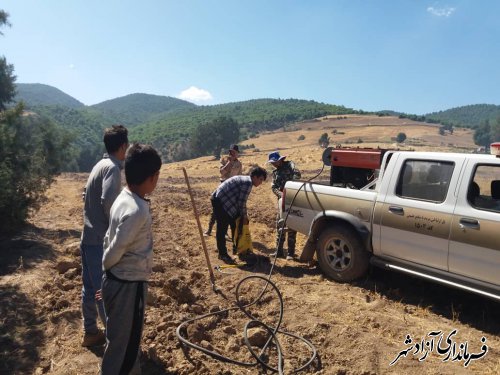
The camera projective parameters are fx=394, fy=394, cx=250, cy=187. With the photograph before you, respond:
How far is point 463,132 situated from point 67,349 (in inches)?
3505

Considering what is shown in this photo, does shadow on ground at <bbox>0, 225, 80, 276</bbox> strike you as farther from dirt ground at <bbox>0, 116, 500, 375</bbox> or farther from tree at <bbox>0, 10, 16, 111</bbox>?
tree at <bbox>0, 10, 16, 111</bbox>

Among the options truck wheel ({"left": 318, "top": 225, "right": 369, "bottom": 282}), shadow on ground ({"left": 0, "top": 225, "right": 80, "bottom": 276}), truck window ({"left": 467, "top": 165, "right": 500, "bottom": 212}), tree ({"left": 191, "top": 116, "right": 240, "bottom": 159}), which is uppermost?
tree ({"left": 191, "top": 116, "right": 240, "bottom": 159})

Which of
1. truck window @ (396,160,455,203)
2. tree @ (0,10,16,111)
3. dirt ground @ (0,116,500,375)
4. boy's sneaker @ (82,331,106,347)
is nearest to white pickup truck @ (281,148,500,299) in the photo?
truck window @ (396,160,455,203)

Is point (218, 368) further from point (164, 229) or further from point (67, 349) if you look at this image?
point (164, 229)

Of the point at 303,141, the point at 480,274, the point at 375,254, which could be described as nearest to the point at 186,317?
the point at 375,254

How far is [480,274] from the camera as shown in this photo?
13.3ft

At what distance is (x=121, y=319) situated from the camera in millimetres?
2707

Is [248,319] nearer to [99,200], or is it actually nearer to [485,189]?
[99,200]

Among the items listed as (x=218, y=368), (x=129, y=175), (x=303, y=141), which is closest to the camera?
(x=129, y=175)

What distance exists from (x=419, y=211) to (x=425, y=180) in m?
0.41

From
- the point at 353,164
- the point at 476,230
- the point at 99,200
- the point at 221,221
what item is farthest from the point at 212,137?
the point at 99,200

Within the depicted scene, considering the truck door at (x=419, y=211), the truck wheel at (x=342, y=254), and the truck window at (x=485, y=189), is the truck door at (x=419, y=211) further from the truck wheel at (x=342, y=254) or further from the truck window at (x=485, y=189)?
the truck wheel at (x=342, y=254)

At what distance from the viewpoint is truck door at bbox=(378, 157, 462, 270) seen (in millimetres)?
4363

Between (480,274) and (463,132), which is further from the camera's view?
(463,132)
